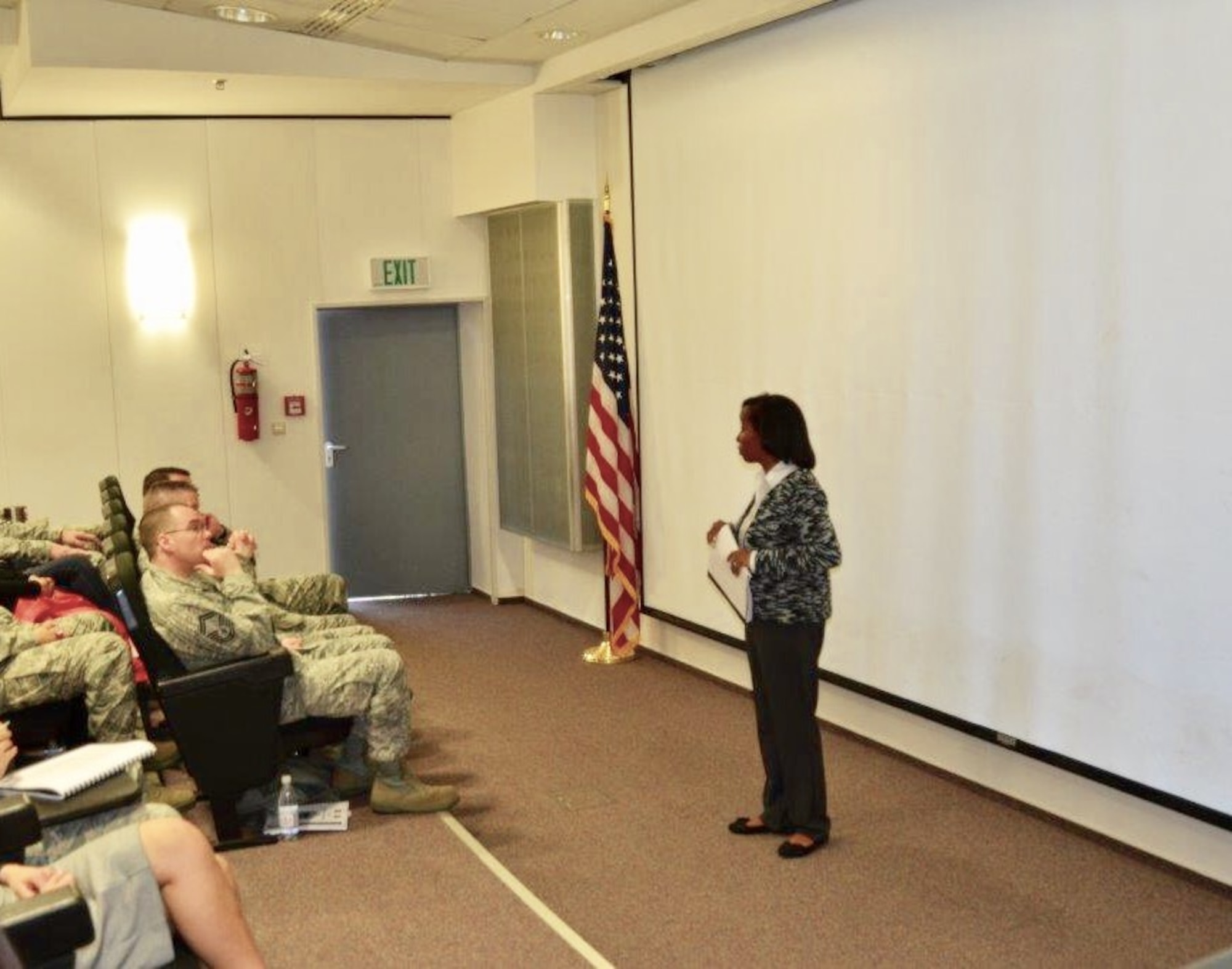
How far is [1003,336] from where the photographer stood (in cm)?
516

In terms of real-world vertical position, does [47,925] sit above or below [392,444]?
below

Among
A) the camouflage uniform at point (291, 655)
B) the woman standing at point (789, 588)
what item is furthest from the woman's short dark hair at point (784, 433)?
the camouflage uniform at point (291, 655)

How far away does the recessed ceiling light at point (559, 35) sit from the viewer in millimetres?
7190

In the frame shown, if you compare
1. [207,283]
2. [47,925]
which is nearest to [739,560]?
[47,925]

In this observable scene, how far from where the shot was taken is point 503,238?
356 inches

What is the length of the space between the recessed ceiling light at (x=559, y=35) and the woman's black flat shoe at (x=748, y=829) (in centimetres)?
395

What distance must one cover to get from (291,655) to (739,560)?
1556mm

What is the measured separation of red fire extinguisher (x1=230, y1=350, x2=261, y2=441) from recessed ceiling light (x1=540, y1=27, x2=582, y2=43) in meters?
2.96

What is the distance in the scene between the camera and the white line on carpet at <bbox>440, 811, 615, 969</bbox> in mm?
4086

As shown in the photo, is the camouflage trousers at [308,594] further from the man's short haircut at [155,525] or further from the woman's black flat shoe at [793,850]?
the woman's black flat shoe at [793,850]

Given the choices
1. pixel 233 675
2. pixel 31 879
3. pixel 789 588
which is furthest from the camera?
pixel 233 675

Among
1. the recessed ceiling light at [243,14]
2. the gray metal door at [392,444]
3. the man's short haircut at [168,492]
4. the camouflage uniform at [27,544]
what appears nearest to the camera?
the man's short haircut at [168,492]

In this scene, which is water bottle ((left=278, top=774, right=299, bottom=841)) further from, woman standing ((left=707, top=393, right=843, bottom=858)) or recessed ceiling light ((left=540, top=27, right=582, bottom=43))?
A: recessed ceiling light ((left=540, top=27, right=582, bottom=43))

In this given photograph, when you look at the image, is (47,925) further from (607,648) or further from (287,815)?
(607,648)
